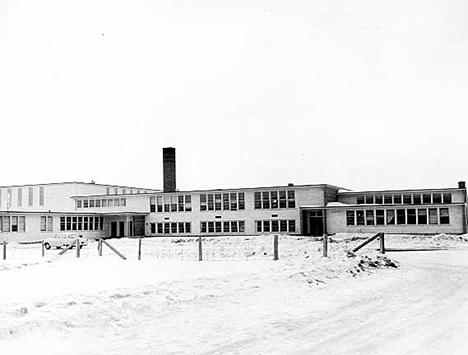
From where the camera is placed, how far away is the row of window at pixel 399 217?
48906 millimetres

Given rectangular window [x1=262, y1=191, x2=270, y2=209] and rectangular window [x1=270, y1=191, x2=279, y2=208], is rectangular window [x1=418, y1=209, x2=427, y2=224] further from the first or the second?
rectangular window [x1=262, y1=191, x2=270, y2=209]

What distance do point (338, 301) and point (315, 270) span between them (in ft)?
13.4

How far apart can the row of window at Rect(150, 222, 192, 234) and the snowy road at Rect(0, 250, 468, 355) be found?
39.9 m

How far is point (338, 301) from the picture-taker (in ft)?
48.1

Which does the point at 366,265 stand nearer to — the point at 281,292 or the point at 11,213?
the point at 281,292

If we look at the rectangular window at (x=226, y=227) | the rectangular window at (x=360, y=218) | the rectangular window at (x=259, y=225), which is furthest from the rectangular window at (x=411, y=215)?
the rectangular window at (x=226, y=227)

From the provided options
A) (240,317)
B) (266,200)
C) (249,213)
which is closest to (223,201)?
(249,213)

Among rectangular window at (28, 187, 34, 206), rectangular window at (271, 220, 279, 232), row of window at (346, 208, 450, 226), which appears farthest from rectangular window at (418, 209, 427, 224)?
Result: rectangular window at (28, 187, 34, 206)

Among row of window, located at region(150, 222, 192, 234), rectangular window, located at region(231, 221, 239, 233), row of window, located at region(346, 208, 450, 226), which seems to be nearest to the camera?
row of window, located at region(346, 208, 450, 226)

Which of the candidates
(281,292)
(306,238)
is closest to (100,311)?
(281,292)

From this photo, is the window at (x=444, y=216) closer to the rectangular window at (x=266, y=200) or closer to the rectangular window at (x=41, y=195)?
the rectangular window at (x=266, y=200)

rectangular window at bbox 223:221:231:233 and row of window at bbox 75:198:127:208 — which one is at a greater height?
row of window at bbox 75:198:127:208

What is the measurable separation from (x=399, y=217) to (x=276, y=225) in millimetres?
10381

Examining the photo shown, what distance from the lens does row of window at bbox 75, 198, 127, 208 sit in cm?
6197
